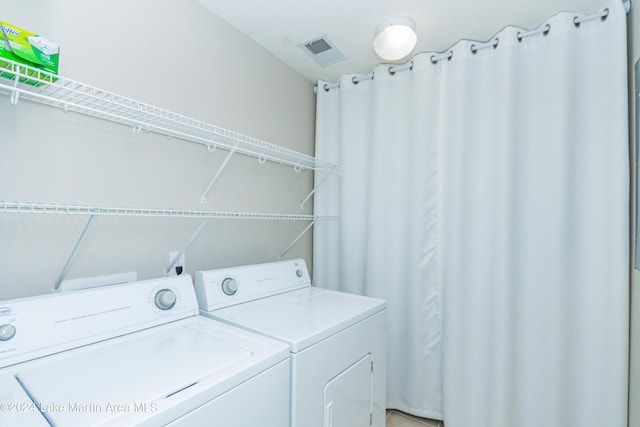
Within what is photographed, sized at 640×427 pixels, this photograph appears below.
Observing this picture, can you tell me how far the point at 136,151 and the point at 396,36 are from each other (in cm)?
150

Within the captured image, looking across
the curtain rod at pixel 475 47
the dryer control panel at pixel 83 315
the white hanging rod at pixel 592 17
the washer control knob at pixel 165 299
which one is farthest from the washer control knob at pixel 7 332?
the white hanging rod at pixel 592 17

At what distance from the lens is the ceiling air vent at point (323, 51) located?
207 centimetres

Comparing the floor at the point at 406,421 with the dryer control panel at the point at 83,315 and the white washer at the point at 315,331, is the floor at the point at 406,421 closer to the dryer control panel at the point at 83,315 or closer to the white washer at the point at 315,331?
the white washer at the point at 315,331

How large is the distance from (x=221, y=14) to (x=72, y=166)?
3.93 ft

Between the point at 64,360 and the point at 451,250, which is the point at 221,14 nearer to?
the point at 64,360

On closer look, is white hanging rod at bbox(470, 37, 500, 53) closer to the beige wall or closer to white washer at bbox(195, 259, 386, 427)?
the beige wall

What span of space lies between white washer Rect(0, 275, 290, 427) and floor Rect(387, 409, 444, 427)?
55.1 inches

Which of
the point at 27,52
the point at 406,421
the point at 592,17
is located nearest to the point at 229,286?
the point at 27,52

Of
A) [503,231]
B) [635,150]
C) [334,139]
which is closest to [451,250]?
[503,231]

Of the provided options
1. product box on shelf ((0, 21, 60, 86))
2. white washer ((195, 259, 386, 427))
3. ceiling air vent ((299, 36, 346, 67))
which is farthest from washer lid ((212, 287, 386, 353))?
ceiling air vent ((299, 36, 346, 67))

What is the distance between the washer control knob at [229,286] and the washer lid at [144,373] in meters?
0.34

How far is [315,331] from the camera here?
4.25 ft

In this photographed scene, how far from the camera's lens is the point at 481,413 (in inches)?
76.3

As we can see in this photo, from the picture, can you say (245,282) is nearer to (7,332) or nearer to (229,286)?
(229,286)
